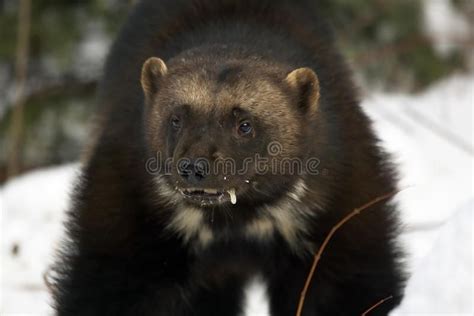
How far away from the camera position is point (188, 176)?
11.5 feet

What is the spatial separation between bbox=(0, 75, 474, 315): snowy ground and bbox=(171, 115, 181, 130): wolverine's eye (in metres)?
1.23

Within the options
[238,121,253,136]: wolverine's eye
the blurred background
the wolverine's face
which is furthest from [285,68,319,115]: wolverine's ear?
the blurred background

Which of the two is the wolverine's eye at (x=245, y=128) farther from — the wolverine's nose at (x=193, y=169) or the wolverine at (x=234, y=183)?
the wolverine's nose at (x=193, y=169)

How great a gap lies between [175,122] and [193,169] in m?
0.34

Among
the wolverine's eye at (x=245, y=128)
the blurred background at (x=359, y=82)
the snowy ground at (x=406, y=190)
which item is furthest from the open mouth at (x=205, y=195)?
the blurred background at (x=359, y=82)

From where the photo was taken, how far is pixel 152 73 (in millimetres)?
4020

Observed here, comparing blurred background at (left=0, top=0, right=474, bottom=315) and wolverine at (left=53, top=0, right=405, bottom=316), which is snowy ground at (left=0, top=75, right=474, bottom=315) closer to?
blurred background at (left=0, top=0, right=474, bottom=315)

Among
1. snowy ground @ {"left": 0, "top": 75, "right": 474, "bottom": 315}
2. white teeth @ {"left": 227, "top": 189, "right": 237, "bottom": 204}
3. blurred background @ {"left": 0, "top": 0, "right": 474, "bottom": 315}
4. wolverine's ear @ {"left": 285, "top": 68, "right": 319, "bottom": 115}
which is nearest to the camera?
white teeth @ {"left": 227, "top": 189, "right": 237, "bottom": 204}

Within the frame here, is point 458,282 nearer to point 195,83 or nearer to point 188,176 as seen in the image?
point 188,176

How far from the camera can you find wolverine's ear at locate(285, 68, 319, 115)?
395 centimetres

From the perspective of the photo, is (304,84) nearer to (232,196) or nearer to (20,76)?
(232,196)

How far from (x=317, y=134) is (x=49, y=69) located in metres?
5.24

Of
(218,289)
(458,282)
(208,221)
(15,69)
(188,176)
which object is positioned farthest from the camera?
(15,69)

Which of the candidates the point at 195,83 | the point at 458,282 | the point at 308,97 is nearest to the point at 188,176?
the point at 195,83
